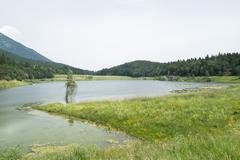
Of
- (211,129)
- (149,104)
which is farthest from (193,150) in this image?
(149,104)

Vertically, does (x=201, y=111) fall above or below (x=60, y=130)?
above

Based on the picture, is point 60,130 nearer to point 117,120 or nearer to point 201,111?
point 117,120

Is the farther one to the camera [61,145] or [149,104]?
[149,104]

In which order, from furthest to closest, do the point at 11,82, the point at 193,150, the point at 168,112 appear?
the point at 11,82 < the point at 168,112 < the point at 193,150

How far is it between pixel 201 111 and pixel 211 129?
22.6ft

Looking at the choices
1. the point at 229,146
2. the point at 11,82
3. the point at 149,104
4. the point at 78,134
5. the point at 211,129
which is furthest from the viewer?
the point at 11,82

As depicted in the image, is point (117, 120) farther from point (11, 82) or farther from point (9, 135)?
point (11, 82)

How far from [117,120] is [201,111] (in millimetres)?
10797

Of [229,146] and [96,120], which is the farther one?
[96,120]

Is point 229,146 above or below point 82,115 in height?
above

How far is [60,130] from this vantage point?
128ft

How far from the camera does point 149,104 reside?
47.6 meters

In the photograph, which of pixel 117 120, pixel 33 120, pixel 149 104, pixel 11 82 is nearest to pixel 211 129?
pixel 117 120

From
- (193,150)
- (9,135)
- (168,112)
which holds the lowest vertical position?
(9,135)
